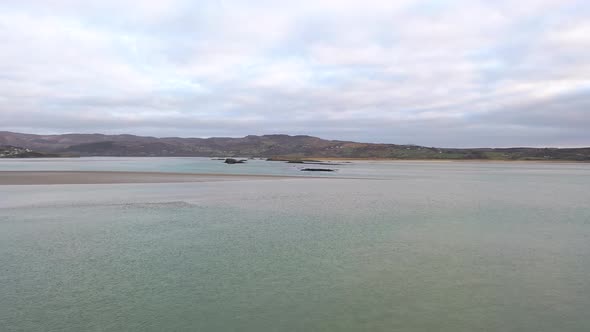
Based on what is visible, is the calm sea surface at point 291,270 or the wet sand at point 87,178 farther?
the wet sand at point 87,178

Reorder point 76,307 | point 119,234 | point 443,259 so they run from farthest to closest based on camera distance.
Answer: point 119,234 → point 443,259 → point 76,307

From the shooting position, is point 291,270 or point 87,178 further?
point 87,178

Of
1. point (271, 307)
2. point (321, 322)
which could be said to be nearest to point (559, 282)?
point (321, 322)

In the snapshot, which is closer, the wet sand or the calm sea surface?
the calm sea surface

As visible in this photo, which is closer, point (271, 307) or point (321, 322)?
point (321, 322)

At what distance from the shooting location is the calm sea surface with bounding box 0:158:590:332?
8312mm

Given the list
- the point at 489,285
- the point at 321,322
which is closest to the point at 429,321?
the point at 321,322

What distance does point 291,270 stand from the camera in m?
11.5

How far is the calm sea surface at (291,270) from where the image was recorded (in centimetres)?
831

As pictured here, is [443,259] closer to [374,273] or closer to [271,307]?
[374,273]

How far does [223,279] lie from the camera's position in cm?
1075

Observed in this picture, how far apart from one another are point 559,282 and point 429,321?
4.66m

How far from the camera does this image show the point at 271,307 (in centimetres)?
891

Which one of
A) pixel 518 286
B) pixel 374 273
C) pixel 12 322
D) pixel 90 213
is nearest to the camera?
pixel 12 322
